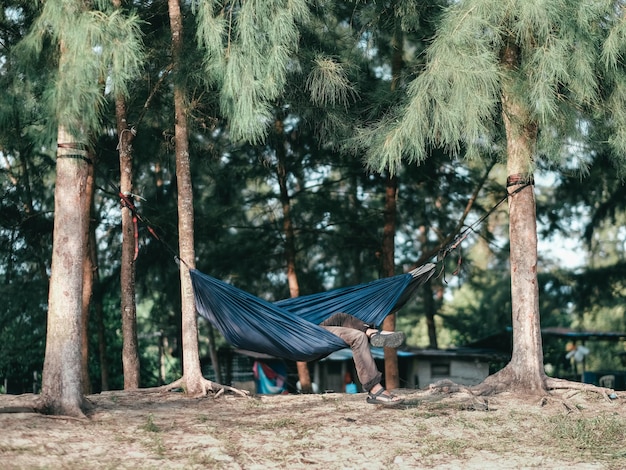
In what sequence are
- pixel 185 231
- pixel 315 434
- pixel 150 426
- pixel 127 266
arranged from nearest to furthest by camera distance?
pixel 150 426 < pixel 315 434 < pixel 185 231 < pixel 127 266

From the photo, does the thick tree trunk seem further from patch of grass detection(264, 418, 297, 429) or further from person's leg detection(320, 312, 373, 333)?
patch of grass detection(264, 418, 297, 429)

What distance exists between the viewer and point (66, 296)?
5.11 meters

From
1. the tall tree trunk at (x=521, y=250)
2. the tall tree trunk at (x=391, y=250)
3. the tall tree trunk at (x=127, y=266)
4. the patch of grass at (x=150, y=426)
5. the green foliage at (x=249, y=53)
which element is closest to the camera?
the patch of grass at (x=150, y=426)

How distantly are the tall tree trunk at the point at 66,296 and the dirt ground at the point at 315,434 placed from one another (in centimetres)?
15

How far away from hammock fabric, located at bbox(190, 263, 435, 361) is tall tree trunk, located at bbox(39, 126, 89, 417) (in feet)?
3.04

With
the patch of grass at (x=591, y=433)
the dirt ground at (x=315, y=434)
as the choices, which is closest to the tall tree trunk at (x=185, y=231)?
the dirt ground at (x=315, y=434)

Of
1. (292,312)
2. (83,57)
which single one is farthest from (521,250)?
(83,57)

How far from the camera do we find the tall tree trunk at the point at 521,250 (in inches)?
253

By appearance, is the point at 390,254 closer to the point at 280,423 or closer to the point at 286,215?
the point at 286,215

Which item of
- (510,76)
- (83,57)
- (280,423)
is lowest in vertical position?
(280,423)

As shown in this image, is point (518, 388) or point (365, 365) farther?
point (518, 388)

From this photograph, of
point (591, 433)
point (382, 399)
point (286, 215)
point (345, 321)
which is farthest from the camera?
point (286, 215)

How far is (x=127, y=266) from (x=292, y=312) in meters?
1.94

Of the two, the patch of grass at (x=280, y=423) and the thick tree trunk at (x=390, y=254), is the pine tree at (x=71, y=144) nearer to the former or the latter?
the patch of grass at (x=280, y=423)
